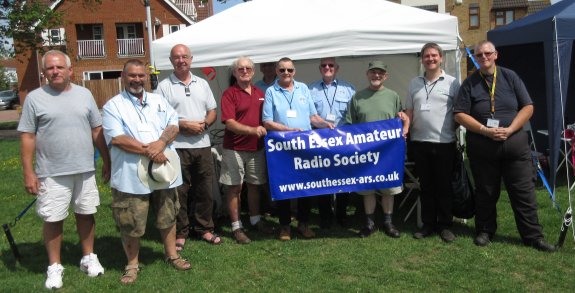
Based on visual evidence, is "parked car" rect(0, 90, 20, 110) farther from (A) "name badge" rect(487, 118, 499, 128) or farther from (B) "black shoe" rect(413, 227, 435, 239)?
(A) "name badge" rect(487, 118, 499, 128)

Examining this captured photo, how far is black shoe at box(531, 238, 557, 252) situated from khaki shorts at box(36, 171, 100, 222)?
3558mm

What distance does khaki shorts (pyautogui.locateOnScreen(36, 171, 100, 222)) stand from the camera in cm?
351

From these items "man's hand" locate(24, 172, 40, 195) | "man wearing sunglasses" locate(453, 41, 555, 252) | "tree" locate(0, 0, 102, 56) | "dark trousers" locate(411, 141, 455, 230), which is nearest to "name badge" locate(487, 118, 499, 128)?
"man wearing sunglasses" locate(453, 41, 555, 252)

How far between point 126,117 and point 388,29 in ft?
8.64

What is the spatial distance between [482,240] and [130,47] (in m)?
27.2

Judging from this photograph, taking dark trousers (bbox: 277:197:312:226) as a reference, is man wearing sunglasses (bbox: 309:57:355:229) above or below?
above

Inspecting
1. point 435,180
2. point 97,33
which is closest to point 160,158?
point 435,180

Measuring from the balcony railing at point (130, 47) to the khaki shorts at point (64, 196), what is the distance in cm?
2623

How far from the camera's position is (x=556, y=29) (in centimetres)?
Answer: 516

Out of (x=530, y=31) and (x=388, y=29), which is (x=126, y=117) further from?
(x=530, y=31)

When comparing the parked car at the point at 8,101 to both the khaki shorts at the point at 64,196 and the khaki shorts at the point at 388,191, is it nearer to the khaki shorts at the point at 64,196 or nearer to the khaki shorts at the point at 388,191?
the khaki shorts at the point at 64,196

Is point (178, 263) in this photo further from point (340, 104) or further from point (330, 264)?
point (340, 104)

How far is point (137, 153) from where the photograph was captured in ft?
11.3

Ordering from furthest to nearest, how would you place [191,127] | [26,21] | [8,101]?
[8,101]
[26,21]
[191,127]
